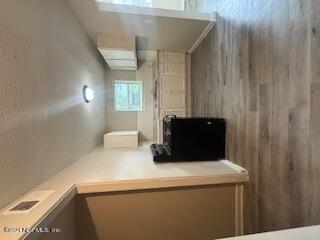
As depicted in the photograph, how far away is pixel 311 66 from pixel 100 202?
1343 millimetres

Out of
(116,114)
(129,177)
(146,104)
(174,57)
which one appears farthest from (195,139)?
(116,114)

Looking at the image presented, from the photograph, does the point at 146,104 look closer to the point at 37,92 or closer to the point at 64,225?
the point at 37,92

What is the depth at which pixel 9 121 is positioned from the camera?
33.5 inches

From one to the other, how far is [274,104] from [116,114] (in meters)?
2.76

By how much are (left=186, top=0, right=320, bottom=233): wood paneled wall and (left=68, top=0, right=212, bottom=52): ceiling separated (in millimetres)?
404

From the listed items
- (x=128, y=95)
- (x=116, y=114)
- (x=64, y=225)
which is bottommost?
(x=64, y=225)

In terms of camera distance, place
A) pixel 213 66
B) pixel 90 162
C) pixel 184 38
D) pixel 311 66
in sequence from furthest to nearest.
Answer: pixel 184 38, pixel 213 66, pixel 90 162, pixel 311 66

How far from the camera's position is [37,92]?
108 centimetres

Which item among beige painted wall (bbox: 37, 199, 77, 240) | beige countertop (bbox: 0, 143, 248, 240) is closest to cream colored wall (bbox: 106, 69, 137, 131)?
beige countertop (bbox: 0, 143, 248, 240)

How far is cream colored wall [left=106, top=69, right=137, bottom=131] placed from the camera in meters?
3.35

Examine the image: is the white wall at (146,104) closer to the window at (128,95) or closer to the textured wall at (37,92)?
the window at (128,95)

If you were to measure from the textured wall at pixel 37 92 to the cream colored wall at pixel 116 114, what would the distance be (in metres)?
1.48

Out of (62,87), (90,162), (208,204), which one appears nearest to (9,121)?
(62,87)

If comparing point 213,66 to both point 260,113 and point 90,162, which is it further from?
point 90,162
